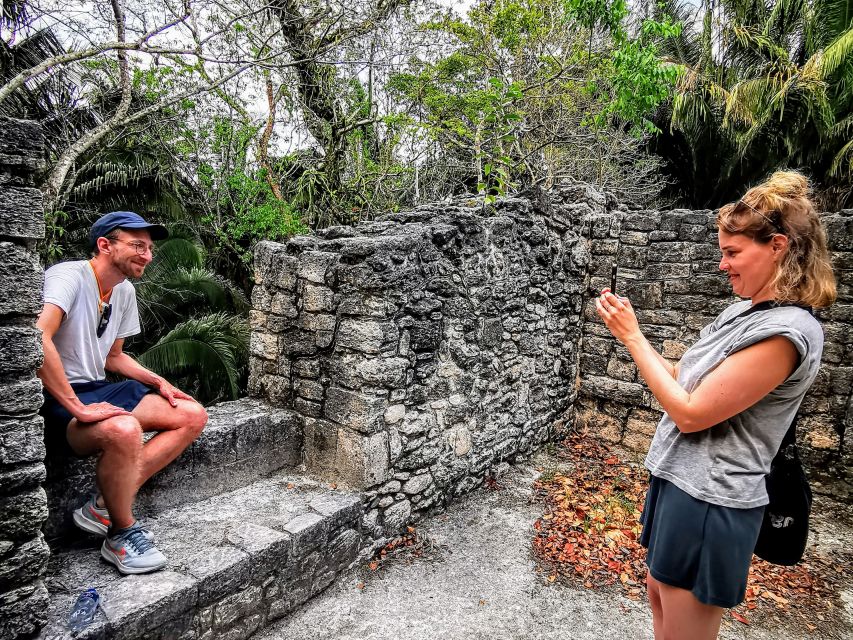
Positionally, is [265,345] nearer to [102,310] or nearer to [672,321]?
[102,310]

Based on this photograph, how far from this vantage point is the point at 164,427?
2.55 meters

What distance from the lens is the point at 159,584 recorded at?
7.02 ft

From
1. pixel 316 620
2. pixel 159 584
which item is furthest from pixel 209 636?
pixel 316 620

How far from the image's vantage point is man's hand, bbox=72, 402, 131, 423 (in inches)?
82.6

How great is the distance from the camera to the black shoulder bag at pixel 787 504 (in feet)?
5.12

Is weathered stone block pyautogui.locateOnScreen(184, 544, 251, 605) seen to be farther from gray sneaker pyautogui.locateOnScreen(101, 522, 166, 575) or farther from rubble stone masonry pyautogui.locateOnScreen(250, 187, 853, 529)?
rubble stone masonry pyautogui.locateOnScreen(250, 187, 853, 529)

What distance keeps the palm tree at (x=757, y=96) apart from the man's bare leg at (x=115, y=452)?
42.2 feet

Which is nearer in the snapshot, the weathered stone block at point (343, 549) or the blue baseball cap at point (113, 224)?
the blue baseball cap at point (113, 224)

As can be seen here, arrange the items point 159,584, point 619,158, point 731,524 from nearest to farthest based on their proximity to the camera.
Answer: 1. point 731,524
2. point 159,584
3. point 619,158

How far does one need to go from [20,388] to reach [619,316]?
1.98m

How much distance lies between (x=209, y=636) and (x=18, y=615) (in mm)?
795

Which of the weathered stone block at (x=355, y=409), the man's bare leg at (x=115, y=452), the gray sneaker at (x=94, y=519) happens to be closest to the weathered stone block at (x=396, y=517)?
the weathered stone block at (x=355, y=409)

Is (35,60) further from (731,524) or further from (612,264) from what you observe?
(731,524)

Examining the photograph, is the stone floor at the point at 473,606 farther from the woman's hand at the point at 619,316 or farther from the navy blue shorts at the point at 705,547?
the woman's hand at the point at 619,316
